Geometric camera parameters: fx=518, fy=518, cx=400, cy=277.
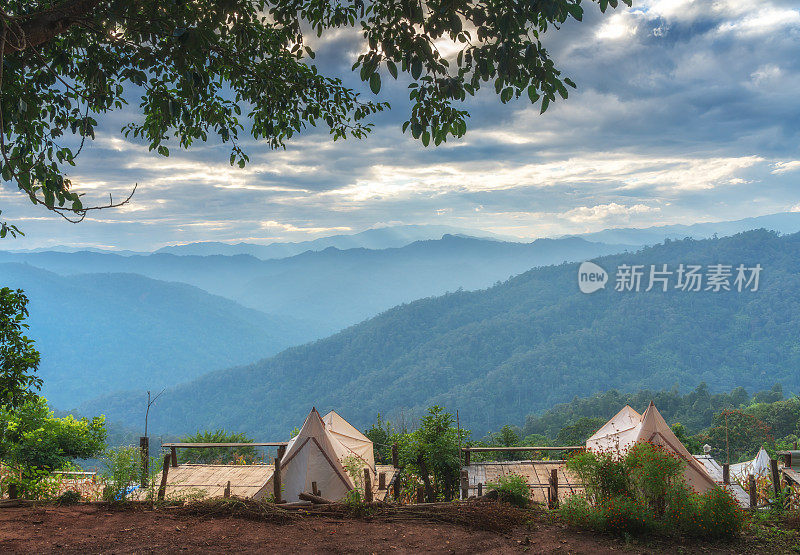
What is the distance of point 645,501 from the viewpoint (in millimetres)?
4500

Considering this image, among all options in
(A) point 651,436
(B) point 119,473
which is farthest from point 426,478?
(B) point 119,473

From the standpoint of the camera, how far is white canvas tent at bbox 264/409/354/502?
33.3 ft

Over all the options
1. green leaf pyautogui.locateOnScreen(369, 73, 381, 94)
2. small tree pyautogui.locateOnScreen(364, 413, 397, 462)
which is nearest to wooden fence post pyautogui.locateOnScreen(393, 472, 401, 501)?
small tree pyautogui.locateOnScreen(364, 413, 397, 462)

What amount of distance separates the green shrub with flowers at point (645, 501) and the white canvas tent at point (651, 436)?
388 cm

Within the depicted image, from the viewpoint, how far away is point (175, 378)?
174 meters

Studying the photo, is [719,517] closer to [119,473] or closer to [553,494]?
[553,494]

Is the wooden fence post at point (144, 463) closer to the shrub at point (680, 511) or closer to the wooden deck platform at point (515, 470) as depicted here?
the shrub at point (680, 511)

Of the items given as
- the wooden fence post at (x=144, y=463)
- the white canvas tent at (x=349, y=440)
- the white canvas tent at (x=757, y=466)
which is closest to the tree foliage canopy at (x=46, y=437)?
the wooden fence post at (x=144, y=463)

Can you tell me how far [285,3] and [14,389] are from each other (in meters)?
5.17

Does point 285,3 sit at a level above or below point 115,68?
above

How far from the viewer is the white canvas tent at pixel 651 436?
991 centimetres

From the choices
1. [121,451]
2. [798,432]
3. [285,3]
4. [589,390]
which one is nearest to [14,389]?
[121,451]

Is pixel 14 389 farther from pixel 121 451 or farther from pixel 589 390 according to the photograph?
pixel 589 390

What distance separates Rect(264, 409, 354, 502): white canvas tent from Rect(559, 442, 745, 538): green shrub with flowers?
637 centimetres
